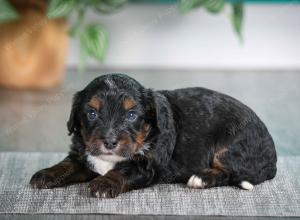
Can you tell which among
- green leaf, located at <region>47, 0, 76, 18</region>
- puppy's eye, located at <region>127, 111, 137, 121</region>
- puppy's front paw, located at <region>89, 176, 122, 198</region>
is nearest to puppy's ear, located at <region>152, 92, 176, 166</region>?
puppy's eye, located at <region>127, 111, 137, 121</region>

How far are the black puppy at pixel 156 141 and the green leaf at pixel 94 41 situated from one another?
2505 millimetres

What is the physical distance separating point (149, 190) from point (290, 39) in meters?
4.40

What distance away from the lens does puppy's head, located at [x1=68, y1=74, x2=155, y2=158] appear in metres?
3.40

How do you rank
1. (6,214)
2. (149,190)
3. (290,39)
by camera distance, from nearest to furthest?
(6,214) < (149,190) < (290,39)

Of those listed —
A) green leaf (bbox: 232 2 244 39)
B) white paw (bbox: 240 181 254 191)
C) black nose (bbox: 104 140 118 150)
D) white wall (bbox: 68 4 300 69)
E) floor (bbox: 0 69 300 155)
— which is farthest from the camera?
white wall (bbox: 68 4 300 69)

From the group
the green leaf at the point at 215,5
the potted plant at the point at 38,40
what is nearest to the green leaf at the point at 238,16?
the potted plant at the point at 38,40

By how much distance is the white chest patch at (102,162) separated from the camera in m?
3.57

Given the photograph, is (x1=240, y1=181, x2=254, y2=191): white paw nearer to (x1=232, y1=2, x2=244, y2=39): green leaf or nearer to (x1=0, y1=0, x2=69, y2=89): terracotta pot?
(x1=232, y1=2, x2=244, y2=39): green leaf

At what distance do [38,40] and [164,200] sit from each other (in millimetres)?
3726

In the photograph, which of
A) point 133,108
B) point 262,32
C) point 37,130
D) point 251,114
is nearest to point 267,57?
point 262,32

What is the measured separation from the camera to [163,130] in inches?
142

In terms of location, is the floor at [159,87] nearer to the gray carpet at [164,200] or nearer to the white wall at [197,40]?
the white wall at [197,40]

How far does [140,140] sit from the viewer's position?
3.54m

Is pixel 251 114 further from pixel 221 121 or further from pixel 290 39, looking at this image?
pixel 290 39
